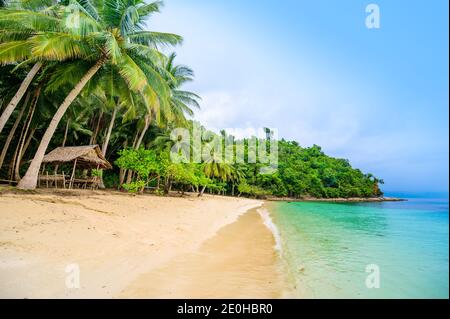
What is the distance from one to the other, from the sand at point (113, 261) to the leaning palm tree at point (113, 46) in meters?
5.57

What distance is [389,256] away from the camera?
771 centimetres

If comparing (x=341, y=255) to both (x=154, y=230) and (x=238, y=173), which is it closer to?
(x=154, y=230)

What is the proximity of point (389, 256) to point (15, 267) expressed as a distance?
28.5ft

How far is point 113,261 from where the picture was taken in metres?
4.68

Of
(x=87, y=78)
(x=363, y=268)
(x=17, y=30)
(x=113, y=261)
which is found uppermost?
(x=17, y=30)

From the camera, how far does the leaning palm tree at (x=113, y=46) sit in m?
10.4

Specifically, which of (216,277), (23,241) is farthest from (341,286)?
(23,241)

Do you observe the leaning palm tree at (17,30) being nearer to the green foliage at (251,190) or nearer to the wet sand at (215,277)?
the wet sand at (215,277)

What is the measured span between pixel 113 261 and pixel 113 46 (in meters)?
8.55

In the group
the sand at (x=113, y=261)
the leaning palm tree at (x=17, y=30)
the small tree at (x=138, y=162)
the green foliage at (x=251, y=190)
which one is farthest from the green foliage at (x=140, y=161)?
the green foliage at (x=251, y=190)

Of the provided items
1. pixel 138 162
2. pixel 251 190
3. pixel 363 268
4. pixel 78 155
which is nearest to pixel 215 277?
pixel 363 268

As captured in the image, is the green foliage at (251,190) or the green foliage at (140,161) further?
the green foliage at (251,190)

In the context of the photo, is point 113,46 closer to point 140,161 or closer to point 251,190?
point 140,161

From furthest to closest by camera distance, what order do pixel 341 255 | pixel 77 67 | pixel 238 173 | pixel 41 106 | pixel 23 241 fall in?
pixel 238 173
pixel 41 106
pixel 77 67
pixel 341 255
pixel 23 241
